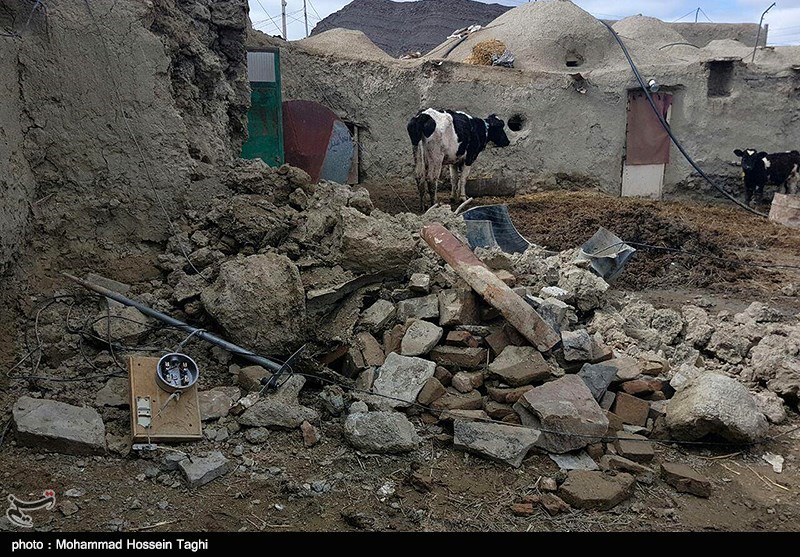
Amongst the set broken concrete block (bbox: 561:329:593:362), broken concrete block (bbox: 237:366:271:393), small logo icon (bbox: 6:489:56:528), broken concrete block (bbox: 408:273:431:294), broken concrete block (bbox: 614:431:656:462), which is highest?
broken concrete block (bbox: 408:273:431:294)

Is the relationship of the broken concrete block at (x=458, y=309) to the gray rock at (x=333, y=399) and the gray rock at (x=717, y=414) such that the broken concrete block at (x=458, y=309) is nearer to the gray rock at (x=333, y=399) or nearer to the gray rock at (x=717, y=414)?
the gray rock at (x=333, y=399)

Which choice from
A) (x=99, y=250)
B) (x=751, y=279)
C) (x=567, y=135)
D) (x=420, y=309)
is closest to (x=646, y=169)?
(x=567, y=135)

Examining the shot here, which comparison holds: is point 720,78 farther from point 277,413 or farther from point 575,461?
point 277,413

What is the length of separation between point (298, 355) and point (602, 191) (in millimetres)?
12390

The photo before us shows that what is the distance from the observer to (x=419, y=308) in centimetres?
449

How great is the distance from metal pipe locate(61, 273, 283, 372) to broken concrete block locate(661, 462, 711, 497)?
92.9 inches

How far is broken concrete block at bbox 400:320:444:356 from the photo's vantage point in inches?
164

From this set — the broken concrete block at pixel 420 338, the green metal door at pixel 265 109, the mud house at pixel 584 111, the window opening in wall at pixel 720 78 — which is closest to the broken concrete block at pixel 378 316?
the broken concrete block at pixel 420 338

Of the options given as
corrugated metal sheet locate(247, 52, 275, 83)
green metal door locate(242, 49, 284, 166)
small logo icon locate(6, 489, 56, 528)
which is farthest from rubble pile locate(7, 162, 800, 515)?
corrugated metal sheet locate(247, 52, 275, 83)

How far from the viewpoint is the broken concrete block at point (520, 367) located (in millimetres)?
3971

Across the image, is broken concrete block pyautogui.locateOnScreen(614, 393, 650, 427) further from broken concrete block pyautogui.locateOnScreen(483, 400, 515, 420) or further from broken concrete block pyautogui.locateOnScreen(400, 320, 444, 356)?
broken concrete block pyautogui.locateOnScreen(400, 320, 444, 356)

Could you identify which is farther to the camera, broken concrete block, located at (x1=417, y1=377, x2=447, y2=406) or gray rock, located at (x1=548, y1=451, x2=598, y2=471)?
broken concrete block, located at (x1=417, y1=377, x2=447, y2=406)

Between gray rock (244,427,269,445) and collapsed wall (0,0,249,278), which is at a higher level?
collapsed wall (0,0,249,278)

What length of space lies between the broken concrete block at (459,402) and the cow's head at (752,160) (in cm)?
1267
